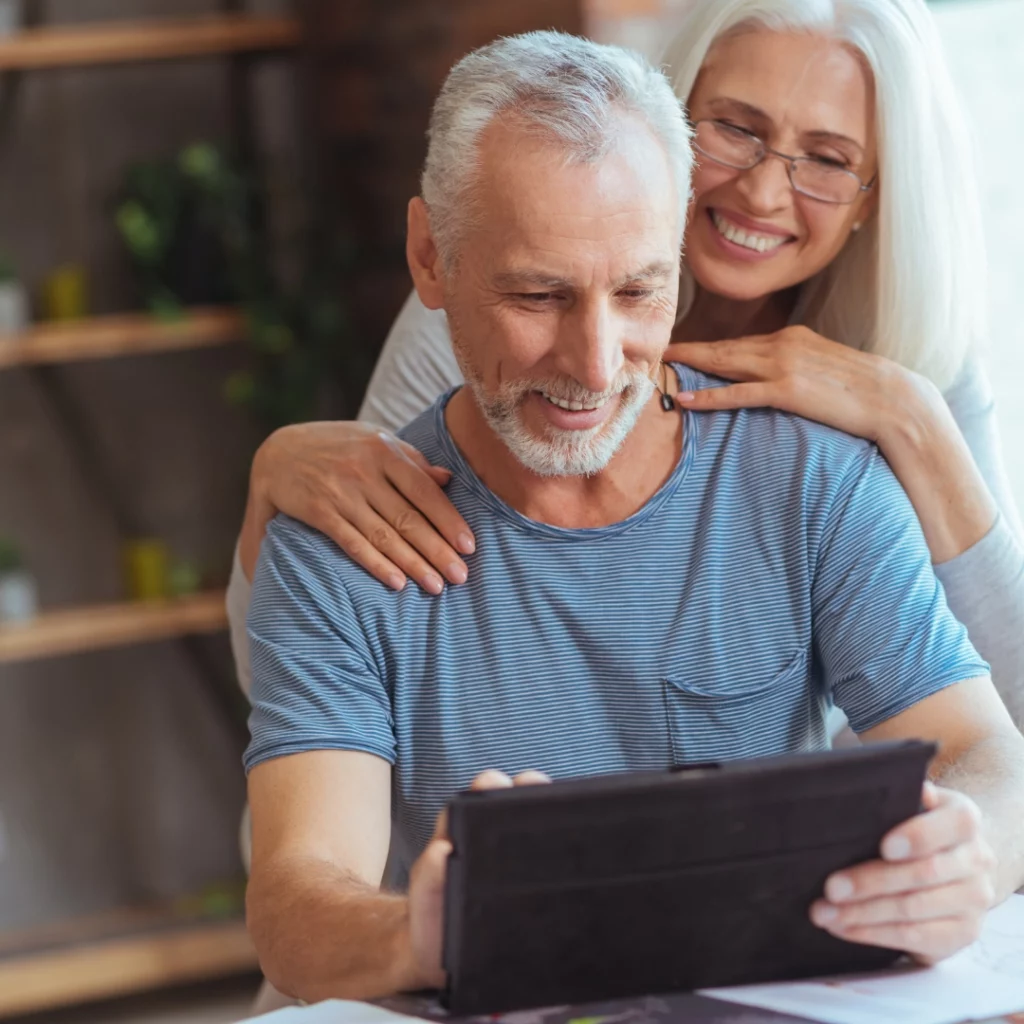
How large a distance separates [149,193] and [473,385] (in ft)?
6.48

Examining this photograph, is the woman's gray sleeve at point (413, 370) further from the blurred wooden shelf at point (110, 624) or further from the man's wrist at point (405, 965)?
the blurred wooden shelf at point (110, 624)

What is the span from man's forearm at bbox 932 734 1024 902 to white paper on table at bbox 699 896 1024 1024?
0.40 feet

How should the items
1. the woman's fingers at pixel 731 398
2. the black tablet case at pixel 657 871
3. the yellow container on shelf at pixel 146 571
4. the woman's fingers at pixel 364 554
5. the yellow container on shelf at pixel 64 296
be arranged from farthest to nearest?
the yellow container on shelf at pixel 146 571
the yellow container on shelf at pixel 64 296
the woman's fingers at pixel 731 398
the woman's fingers at pixel 364 554
the black tablet case at pixel 657 871

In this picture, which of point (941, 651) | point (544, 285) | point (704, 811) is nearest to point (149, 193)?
point (544, 285)

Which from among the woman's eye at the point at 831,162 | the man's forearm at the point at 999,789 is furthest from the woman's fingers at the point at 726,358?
the man's forearm at the point at 999,789

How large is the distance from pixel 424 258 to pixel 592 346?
0.81ft

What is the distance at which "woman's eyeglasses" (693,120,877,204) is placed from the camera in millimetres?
1742

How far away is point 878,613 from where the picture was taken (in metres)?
1.48

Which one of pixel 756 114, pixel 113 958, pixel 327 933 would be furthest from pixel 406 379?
pixel 113 958

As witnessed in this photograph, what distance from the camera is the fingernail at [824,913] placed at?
3.49ft

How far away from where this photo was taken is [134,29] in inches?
129

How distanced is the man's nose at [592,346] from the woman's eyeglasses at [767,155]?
44cm

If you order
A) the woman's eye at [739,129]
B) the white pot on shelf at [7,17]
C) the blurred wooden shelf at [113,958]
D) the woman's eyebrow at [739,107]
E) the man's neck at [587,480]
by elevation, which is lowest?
the blurred wooden shelf at [113,958]

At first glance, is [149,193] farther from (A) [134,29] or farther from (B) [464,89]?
(B) [464,89]
